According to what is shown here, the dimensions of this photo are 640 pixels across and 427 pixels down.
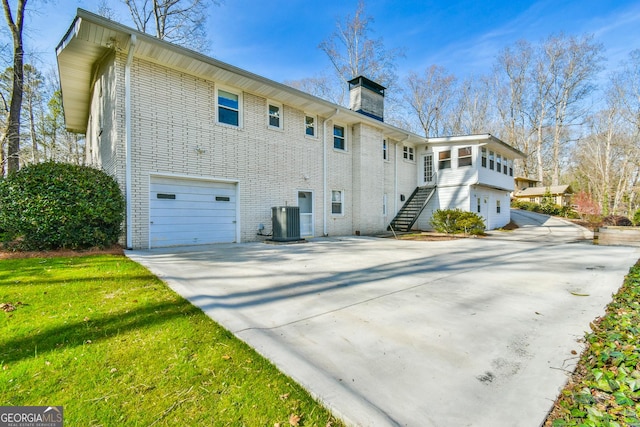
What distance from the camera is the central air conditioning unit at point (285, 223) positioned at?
9859 millimetres

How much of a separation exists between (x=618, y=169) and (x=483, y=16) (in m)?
27.3

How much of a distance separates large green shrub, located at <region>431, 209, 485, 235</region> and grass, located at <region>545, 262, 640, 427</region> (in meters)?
10.8

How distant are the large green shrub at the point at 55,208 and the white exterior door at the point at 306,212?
21.2ft

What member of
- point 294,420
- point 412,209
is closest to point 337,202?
point 412,209

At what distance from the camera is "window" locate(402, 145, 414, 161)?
17.0 m

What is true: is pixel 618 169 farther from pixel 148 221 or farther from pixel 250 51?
pixel 148 221

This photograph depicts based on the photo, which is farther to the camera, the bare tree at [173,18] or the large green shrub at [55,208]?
the bare tree at [173,18]

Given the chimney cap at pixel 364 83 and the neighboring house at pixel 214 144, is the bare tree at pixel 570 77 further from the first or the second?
the chimney cap at pixel 364 83

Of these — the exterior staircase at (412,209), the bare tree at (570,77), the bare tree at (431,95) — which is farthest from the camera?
the bare tree at (431,95)

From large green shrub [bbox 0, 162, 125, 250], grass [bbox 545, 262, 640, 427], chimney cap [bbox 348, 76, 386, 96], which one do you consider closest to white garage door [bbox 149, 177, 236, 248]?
large green shrub [bbox 0, 162, 125, 250]

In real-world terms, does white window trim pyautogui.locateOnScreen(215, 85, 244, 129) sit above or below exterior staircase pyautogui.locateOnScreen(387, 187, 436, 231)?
above

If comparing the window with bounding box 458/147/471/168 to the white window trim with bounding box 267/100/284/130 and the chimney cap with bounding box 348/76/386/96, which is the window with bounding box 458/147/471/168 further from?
the white window trim with bounding box 267/100/284/130

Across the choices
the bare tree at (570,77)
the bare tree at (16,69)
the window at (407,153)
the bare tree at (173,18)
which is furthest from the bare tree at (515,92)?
the bare tree at (16,69)

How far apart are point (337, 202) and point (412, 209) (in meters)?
5.18
